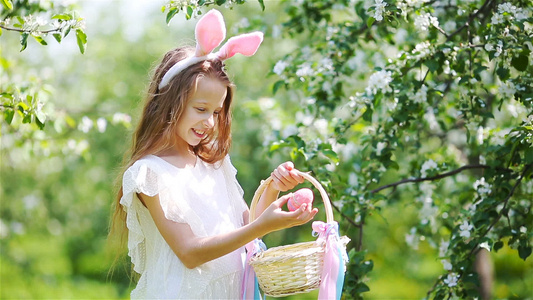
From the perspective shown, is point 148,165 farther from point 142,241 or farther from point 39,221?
point 39,221

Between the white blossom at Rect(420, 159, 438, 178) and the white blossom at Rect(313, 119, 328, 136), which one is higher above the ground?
the white blossom at Rect(313, 119, 328, 136)

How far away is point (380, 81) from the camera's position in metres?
2.52

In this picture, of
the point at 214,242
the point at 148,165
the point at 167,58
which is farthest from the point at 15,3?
the point at 214,242

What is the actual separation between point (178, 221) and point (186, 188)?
5.7 inches

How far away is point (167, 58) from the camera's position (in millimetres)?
2080

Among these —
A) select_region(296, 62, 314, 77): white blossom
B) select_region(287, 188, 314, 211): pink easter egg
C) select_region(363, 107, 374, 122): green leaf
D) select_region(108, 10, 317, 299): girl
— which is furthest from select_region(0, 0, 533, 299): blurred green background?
select_region(287, 188, 314, 211): pink easter egg

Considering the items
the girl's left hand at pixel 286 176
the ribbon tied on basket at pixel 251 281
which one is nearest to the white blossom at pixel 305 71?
the girl's left hand at pixel 286 176

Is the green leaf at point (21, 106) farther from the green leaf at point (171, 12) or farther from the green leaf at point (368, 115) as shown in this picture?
the green leaf at point (368, 115)

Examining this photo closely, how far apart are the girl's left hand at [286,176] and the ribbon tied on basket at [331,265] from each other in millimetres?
187

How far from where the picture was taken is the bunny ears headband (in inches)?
75.8

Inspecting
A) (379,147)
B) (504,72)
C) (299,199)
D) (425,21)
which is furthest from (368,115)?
(299,199)

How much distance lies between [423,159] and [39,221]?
649cm

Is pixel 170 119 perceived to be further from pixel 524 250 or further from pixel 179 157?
pixel 524 250

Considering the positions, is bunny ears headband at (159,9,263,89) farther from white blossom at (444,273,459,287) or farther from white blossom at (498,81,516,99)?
white blossom at (444,273,459,287)
